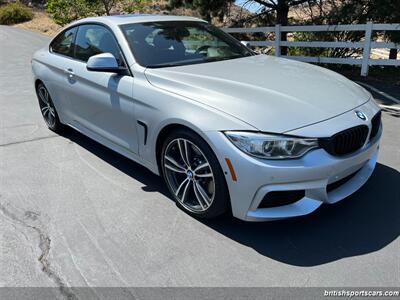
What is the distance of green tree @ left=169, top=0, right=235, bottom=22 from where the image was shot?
1295 centimetres

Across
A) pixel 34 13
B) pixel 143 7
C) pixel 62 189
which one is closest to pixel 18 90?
pixel 62 189

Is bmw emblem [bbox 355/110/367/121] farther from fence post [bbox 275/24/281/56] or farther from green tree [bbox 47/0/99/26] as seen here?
green tree [bbox 47/0/99/26]

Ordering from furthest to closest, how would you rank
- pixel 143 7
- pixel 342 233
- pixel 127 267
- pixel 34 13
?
pixel 34 13, pixel 143 7, pixel 342 233, pixel 127 267

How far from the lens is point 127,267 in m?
2.95

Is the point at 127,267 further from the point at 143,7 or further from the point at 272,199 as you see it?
the point at 143,7

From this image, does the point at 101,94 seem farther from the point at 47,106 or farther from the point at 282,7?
the point at 282,7

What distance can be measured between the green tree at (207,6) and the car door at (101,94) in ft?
28.6

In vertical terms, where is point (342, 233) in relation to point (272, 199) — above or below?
below

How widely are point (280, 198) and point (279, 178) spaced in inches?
8.7

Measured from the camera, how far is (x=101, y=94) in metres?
4.23

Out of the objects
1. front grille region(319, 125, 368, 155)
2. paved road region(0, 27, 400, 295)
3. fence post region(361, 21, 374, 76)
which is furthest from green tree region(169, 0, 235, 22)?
front grille region(319, 125, 368, 155)

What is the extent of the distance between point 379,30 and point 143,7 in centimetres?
1811

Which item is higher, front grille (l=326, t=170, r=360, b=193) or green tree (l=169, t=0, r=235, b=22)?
green tree (l=169, t=0, r=235, b=22)

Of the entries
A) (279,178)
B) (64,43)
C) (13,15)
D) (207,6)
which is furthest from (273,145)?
(13,15)
